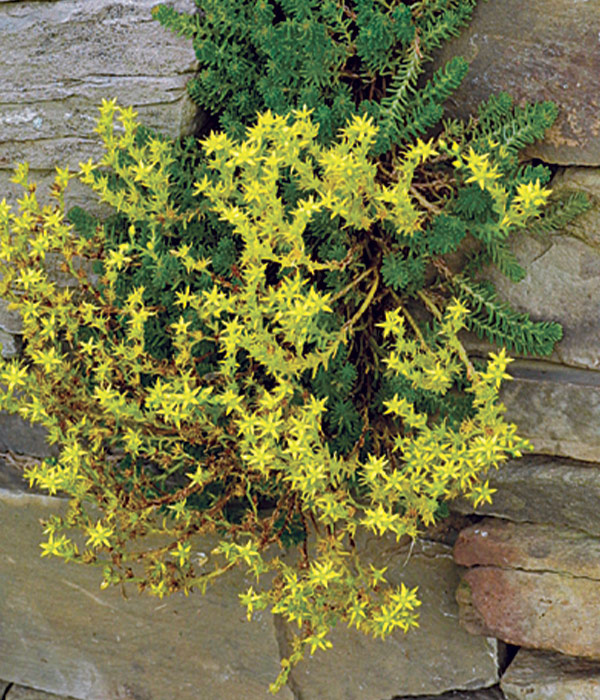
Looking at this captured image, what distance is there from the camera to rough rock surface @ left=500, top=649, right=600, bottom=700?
Result: 2.14m

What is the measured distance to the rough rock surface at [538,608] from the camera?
2096mm

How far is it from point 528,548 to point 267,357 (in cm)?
88

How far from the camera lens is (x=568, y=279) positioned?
198cm

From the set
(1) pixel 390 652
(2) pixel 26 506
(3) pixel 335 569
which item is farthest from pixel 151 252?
(1) pixel 390 652

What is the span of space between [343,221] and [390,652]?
1205mm

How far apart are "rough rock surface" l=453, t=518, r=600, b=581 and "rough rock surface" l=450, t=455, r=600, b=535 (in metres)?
0.03

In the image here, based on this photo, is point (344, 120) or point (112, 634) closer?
point (344, 120)

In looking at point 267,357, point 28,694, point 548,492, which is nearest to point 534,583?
point 548,492

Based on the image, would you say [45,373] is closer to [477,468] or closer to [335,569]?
[335,569]

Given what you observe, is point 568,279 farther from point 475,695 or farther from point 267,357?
point 475,695

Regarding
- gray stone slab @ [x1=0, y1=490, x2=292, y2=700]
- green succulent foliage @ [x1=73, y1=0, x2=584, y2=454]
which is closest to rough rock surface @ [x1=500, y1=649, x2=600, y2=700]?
gray stone slab @ [x1=0, y1=490, x2=292, y2=700]

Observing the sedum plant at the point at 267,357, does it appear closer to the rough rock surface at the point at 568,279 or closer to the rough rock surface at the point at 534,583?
the rough rock surface at the point at 568,279

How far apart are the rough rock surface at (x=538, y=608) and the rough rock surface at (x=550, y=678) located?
6cm

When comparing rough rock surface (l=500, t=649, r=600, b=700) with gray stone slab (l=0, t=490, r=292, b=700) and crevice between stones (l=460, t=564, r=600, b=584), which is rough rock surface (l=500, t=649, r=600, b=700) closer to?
crevice between stones (l=460, t=564, r=600, b=584)
